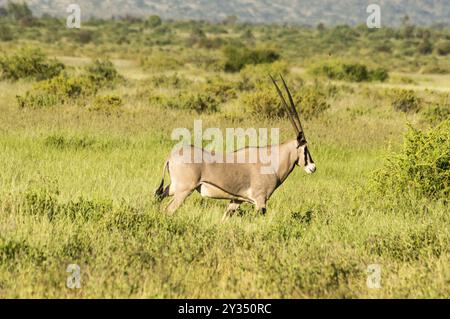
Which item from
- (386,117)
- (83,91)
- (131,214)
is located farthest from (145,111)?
(131,214)

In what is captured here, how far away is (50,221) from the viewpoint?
8.01 meters

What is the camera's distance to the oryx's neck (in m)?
8.45

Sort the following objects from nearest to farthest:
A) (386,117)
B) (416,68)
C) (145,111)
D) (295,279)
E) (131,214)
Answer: (295,279) → (131,214) → (145,111) → (386,117) → (416,68)

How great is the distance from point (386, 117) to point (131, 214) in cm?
1469

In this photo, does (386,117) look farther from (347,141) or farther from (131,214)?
(131,214)

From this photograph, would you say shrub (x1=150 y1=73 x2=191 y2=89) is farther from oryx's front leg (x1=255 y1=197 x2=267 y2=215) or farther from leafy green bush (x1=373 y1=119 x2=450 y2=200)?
oryx's front leg (x1=255 y1=197 x2=267 y2=215)

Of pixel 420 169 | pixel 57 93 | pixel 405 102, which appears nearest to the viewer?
pixel 420 169

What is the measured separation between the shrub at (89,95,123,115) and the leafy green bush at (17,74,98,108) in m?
0.88

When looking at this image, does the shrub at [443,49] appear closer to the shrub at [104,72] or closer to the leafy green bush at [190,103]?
the shrub at [104,72]

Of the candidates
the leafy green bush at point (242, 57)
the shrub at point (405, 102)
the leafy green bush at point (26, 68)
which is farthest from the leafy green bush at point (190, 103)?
the leafy green bush at point (242, 57)

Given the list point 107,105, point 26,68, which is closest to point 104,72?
point 26,68

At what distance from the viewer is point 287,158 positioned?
27.8 feet

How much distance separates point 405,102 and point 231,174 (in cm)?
1781

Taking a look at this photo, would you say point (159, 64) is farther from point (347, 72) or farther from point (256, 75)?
point (347, 72)
